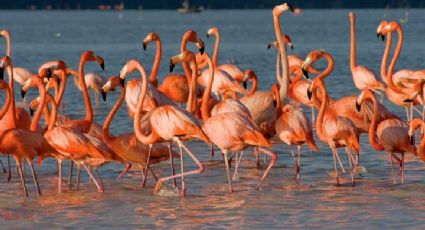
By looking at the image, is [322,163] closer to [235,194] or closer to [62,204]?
[235,194]

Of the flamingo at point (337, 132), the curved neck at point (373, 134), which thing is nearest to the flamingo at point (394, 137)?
the curved neck at point (373, 134)

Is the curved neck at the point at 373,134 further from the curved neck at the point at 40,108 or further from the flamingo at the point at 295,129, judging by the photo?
the curved neck at the point at 40,108

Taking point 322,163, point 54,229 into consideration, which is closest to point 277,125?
point 322,163

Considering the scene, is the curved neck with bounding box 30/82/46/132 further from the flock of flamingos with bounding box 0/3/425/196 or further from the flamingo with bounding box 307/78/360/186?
the flamingo with bounding box 307/78/360/186

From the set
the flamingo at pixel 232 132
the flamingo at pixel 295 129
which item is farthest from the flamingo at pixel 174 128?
the flamingo at pixel 295 129

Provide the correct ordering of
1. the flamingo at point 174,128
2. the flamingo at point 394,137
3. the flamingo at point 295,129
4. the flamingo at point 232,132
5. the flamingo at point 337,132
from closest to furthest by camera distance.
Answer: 1. the flamingo at point 174,128
2. the flamingo at point 232,132
3. the flamingo at point 394,137
4. the flamingo at point 337,132
5. the flamingo at point 295,129

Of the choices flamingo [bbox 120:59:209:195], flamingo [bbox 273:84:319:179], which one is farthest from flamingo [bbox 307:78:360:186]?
flamingo [bbox 120:59:209:195]

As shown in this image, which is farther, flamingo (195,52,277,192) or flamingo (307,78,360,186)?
flamingo (307,78,360,186)

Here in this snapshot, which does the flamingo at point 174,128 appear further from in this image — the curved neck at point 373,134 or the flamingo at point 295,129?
the curved neck at point 373,134

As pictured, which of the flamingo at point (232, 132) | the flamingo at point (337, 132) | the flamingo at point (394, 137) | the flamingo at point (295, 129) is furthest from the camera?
the flamingo at point (295, 129)

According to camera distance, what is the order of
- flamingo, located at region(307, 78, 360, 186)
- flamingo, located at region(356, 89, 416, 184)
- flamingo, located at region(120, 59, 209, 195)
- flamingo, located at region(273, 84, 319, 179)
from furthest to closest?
flamingo, located at region(273, 84, 319, 179), flamingo, located at region(307, 78, 360, 186), flamingo, located at region(356, 89, 416, 184), flamingo, located at region(120, 59, 209, 195)

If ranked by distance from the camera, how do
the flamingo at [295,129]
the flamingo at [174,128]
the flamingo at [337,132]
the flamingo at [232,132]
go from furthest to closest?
the flamingo at [295,129], the flamingo at [337,132], the flamingo at [232,132], the flamingo at [174,128]

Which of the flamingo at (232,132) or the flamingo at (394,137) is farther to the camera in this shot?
the flamingo at (394,137)

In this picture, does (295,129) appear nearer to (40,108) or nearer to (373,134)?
(373,134)
